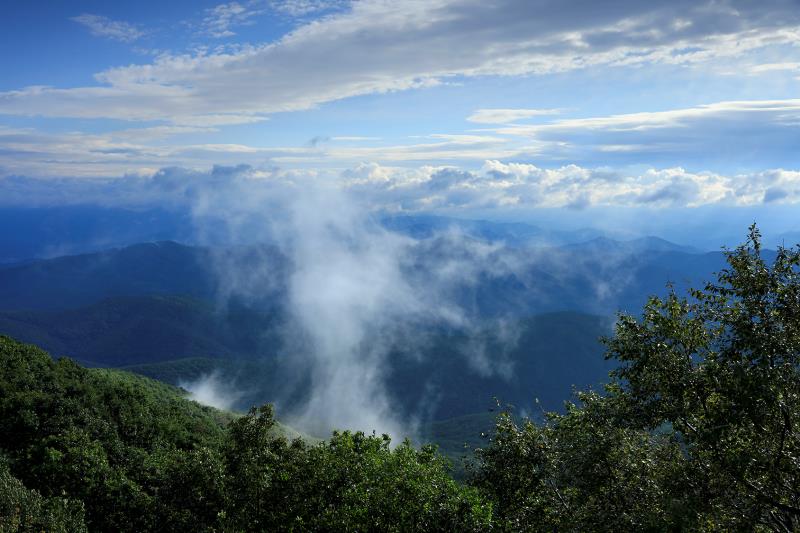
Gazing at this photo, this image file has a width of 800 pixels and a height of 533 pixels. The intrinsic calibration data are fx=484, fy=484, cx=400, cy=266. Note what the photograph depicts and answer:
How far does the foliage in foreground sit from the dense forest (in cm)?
8

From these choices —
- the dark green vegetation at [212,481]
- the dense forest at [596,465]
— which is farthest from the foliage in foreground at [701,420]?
the dark green vegetation at [212,481]

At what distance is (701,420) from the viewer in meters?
23.2

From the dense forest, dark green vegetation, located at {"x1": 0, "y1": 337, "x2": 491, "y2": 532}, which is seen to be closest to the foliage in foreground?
the dense forest

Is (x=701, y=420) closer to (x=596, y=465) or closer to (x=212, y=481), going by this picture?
(x=596, y=465)

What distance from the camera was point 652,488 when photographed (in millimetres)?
26906

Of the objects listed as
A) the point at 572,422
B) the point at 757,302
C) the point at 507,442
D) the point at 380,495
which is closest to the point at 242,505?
the point at 380,495

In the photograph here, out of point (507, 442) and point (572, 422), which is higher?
point (572, 422)

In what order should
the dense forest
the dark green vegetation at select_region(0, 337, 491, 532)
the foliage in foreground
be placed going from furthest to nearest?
1. the dark green vegetation at select_region(0, 337, 491, 532)
2. the dense forest
3. the foliage in foreground

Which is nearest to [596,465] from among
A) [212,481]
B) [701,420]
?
[701,420]

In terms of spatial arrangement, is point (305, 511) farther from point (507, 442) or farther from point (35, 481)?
point (35, 481)

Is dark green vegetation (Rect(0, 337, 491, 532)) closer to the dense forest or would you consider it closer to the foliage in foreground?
the dense forest

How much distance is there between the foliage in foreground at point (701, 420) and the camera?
64.7ft

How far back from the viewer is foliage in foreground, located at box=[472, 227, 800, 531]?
777 inches

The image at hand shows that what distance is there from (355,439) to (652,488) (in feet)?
89.5
